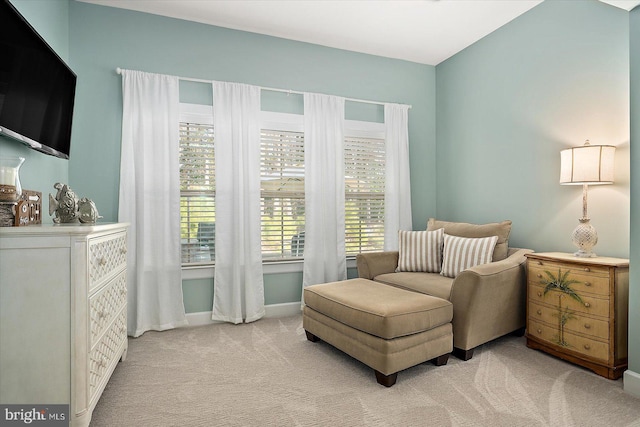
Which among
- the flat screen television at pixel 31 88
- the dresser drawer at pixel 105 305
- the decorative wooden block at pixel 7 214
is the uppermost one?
the flat screen television at pixel 31 88

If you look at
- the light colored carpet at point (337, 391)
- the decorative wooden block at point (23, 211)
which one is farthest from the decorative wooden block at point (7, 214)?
the light colored carpet at point (337, 391)

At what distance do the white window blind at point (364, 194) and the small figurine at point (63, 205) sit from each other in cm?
255

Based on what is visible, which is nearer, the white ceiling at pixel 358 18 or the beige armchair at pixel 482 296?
the beige armchair at pixel 482 296

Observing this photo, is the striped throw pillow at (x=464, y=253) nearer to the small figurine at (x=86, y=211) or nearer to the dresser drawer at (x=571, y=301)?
A: the dresser drawer at (x=571, y=301)

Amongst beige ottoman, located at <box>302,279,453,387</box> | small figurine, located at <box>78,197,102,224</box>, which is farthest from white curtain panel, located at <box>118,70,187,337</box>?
beige ottoman, located at <box>302,279,453,387</box>

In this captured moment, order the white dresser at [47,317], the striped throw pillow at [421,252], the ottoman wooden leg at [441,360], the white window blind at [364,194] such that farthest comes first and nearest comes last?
the white window blind at [364,194] < the striped throw pillow at [421,252] < the ottoman wooden leg at [441,360] < the white dresser at [47,317]

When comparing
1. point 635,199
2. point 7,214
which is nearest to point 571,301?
point 635,199

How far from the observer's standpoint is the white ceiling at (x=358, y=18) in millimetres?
3139

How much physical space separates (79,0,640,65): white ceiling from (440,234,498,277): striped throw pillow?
6.59 feet

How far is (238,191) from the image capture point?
3.43m

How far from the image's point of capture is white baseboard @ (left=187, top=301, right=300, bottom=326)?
340 centimetres

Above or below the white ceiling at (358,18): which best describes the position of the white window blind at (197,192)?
below

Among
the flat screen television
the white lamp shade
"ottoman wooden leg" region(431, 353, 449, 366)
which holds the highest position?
the flat screen television

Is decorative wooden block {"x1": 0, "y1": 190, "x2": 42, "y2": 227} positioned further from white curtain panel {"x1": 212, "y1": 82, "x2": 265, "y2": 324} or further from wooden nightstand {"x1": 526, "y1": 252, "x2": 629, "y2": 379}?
wooden nightstand {"x1": 526, "y1": 252, "x2": 629, "y2": 379}
